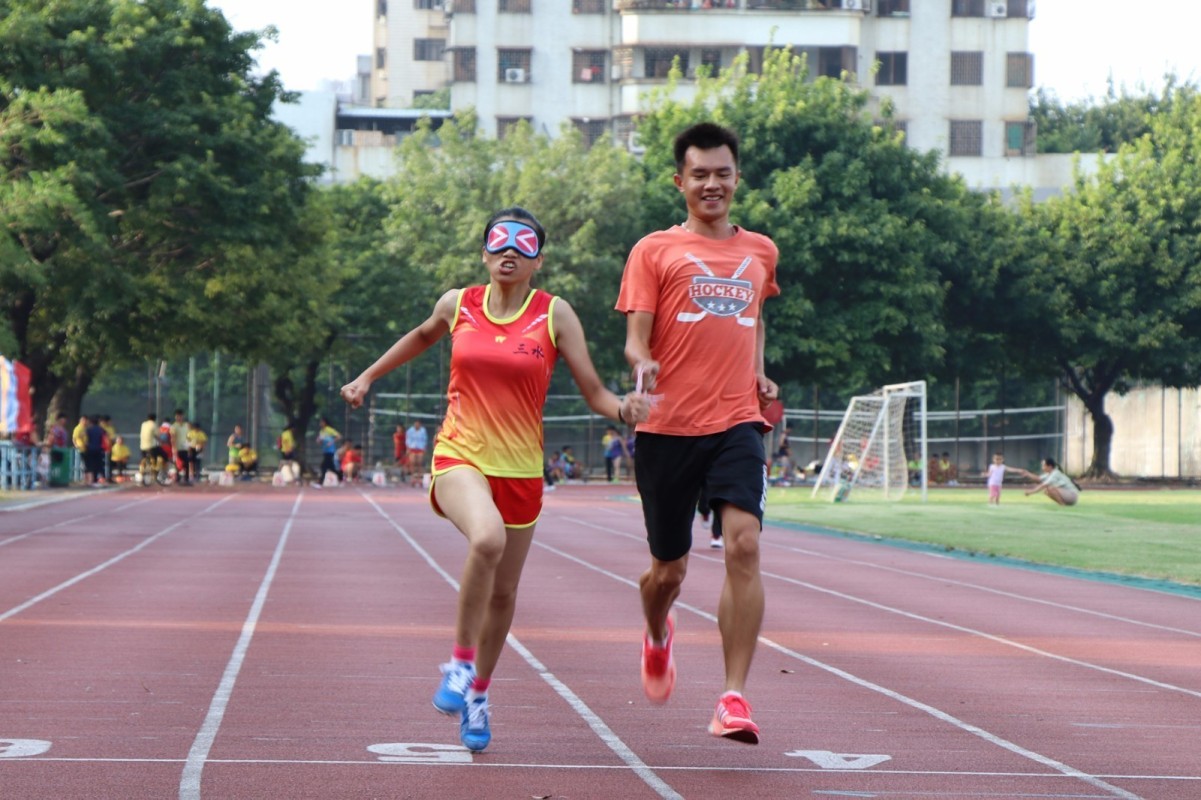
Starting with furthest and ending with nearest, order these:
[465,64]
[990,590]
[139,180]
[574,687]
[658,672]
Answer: [465,64] < [139,180] < [990,590] < [574,687] < [658,672]

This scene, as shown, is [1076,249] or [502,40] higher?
[502,40]

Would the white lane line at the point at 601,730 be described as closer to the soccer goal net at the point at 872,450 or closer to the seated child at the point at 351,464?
the soccer goal net at the point at 872,450

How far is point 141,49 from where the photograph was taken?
3869 centimetres

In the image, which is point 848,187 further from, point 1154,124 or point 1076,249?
point 1154,124

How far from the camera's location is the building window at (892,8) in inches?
3140

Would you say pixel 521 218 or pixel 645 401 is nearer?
pixel 645 401

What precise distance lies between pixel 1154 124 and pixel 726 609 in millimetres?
56685

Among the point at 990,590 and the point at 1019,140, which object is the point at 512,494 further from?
the point at 1019,140

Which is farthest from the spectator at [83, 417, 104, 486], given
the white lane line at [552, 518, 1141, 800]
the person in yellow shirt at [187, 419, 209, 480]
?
the white lane line at [552, 518, 1141, 800]

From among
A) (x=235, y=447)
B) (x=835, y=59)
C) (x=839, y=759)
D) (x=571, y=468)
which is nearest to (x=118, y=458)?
(x=235, y=447)

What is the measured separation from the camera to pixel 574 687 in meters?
8.85

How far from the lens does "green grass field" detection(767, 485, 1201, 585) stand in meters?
20.2

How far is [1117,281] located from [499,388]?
170 feet

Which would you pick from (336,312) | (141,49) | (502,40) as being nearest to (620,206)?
(336,312)
